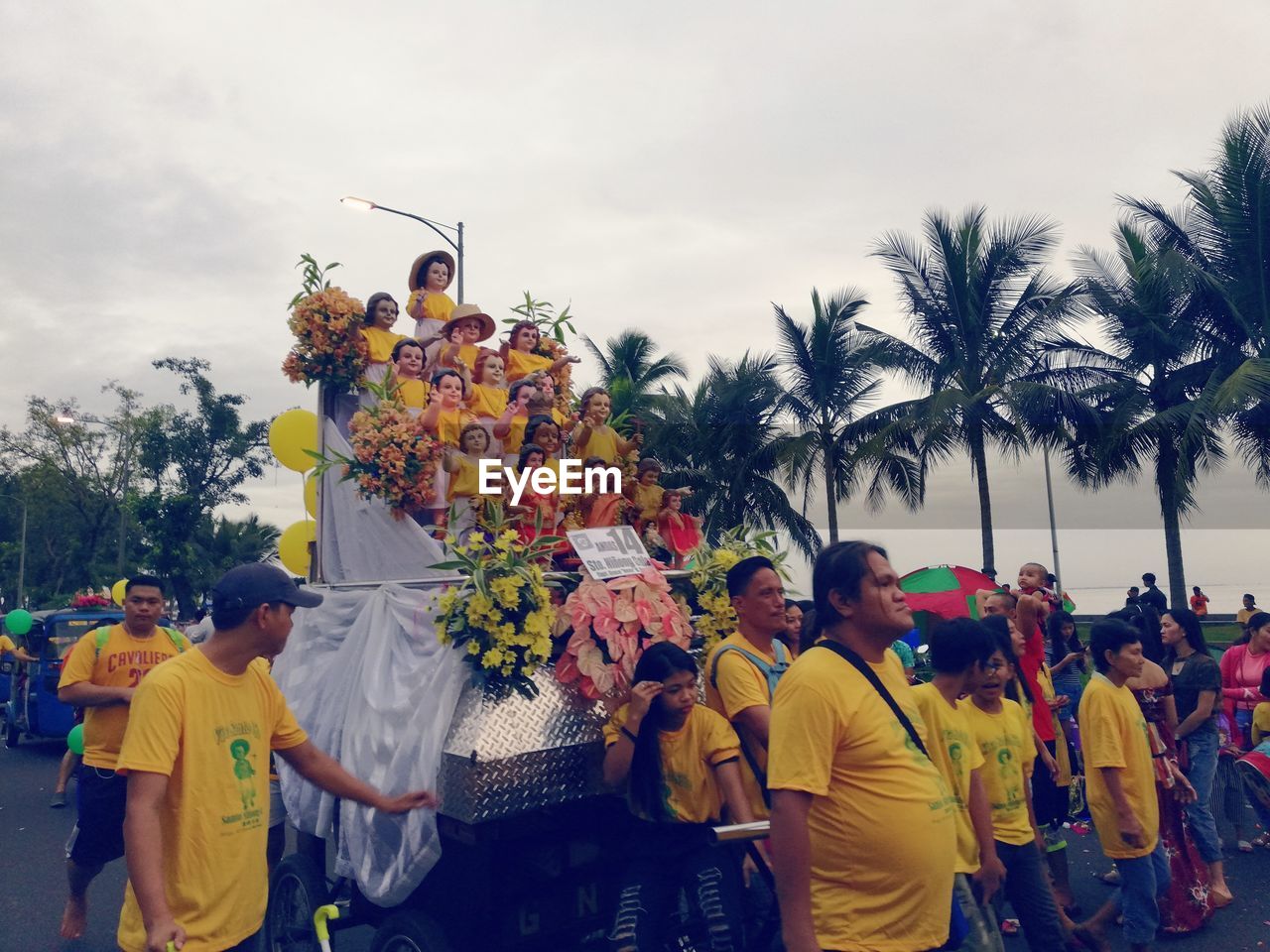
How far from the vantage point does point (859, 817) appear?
2621mm

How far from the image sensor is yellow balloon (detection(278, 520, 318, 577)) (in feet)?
25.6

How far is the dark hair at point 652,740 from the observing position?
3.86m

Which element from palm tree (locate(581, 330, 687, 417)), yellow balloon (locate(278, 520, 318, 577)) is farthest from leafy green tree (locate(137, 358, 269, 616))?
yellow balloon (locate(278, 520, 318, 577))

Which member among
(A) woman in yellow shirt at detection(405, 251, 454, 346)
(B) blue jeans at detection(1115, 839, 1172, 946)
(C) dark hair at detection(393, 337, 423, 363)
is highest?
(A) woman in yellow shirt at detection(405, 251, 454, 346)

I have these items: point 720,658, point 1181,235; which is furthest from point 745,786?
point 1181,235

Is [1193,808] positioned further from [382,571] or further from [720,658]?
[382,571]

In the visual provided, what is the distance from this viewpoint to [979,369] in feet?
73.5

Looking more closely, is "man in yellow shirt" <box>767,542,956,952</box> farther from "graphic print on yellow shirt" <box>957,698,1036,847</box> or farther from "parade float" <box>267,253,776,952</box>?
"graphic print on yellow shirt" <box>957,698,1036,847</box>

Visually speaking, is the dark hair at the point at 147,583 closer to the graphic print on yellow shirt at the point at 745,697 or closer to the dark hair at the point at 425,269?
the dark hair at the point at 425,269

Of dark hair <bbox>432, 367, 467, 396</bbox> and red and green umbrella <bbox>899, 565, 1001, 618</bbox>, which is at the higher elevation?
dark hair <bbox>432, 367, 467, 396</bbox>

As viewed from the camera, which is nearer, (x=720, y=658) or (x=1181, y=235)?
(x=720, y=658)

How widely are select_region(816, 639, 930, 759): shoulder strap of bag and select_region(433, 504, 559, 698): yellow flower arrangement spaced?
64.3 inches

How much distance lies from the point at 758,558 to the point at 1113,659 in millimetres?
1939

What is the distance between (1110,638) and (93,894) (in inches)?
272
